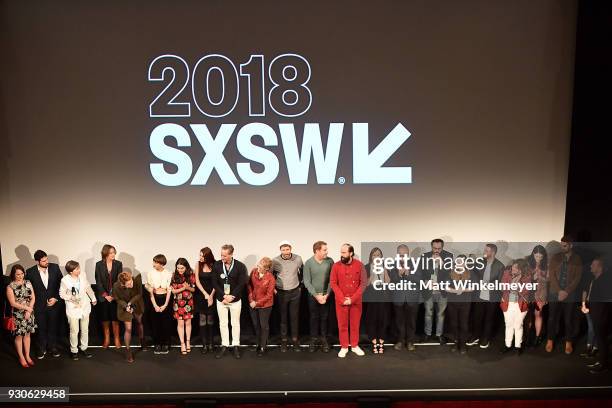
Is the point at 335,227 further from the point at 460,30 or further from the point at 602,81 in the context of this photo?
the point at 602,81

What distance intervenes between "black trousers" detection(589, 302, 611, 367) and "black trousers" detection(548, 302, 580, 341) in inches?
11.7

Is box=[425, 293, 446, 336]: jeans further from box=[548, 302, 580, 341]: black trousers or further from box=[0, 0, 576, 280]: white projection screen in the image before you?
box=[548, 302, 580, 341]: black trousers

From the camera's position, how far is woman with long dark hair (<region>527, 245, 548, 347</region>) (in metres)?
6.75

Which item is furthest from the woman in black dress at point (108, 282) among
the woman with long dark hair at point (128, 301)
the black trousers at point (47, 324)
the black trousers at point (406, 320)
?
the black trousers at point (406, 320)

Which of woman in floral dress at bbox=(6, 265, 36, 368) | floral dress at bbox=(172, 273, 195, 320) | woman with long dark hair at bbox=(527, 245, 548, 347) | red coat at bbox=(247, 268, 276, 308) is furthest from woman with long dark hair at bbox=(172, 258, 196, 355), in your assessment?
woman with long dark hair at bbox=(527, 245, 548, 347)

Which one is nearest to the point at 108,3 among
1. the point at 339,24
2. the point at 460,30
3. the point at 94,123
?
the point at 94,123

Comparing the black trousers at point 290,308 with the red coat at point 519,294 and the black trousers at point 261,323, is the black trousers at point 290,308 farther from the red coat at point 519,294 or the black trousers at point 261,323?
the red coat at point 519,294

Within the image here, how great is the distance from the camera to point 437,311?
7.12 meters

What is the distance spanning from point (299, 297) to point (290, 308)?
6.6 inches

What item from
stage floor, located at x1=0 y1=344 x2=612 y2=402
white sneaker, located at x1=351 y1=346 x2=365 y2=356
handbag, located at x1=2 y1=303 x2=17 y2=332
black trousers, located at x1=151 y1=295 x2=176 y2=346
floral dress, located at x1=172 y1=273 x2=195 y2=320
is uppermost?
floral dress, located at x1=172 y1=273 x2=195 y2=320

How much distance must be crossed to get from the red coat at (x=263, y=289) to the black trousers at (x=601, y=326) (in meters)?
3.52

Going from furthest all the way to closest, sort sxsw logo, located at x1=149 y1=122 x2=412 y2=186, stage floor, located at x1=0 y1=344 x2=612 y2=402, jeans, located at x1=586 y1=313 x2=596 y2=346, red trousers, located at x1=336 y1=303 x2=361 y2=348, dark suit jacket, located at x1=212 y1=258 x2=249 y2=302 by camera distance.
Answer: sxsw logo, located at x1=149 y1=122 x2=412 y2=186
red trousers, located at x1=336 y1=303 x2=361 y2=348
dark suit jacket, located at x1=212 y1=258 x2=249 y2=302
jeans, located at x1=586 y1=313 x2=596 y2=346
stage floor, located at x1=0 y1=344 x2=612 y2=402

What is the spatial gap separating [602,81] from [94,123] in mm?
5942

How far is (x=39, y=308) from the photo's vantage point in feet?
22.2
